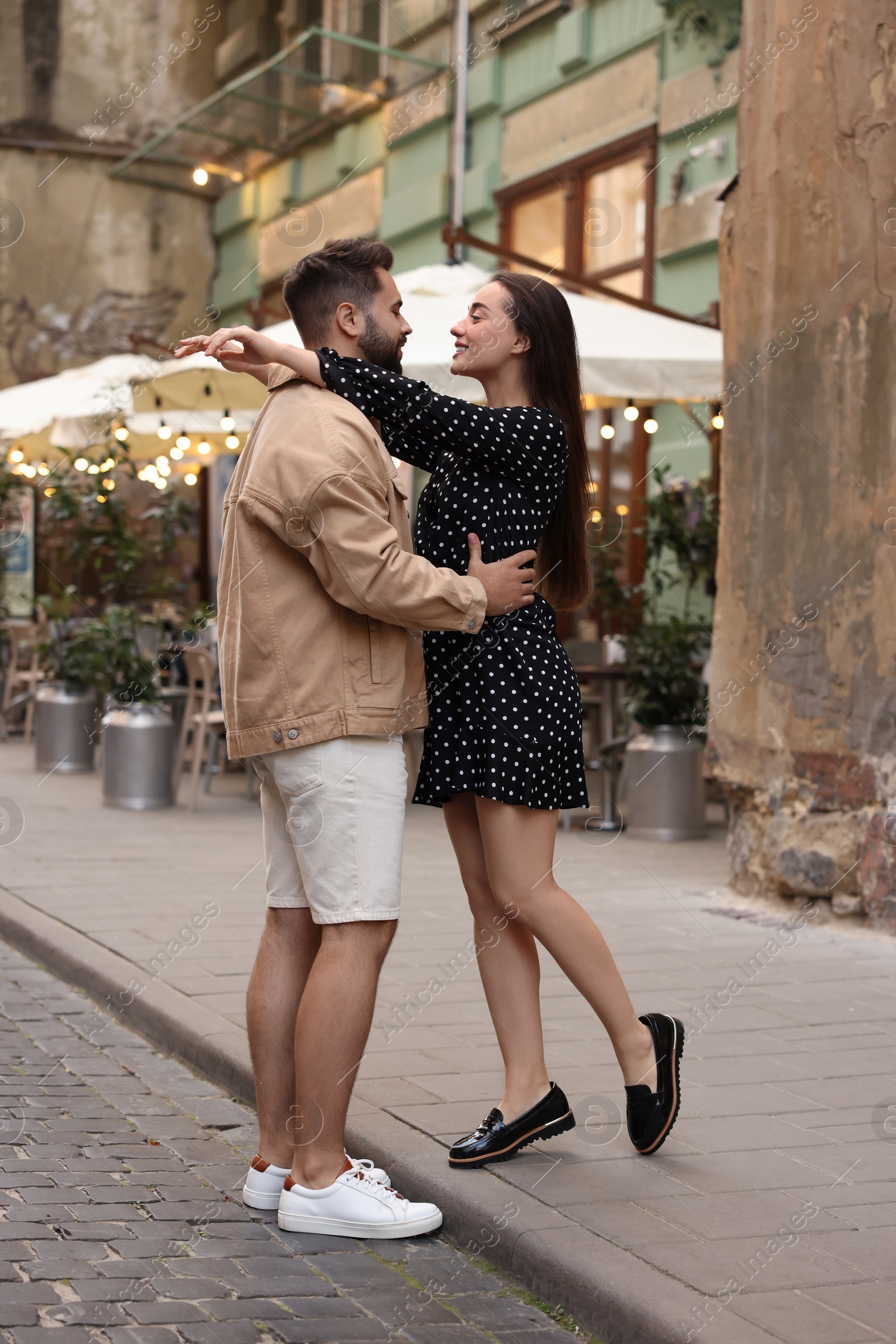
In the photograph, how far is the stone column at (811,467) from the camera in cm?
643

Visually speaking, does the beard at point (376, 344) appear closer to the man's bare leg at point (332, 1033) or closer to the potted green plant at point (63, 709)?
the man's bare leg at point (332, 1033)

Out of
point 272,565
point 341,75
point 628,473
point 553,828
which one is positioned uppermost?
point 341,75

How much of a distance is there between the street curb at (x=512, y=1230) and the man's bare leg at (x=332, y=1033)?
30 centimetres

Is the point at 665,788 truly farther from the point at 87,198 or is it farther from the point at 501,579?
the point at 87,198

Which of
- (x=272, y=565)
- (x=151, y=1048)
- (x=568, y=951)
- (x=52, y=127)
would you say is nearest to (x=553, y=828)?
(x=568, y=951)

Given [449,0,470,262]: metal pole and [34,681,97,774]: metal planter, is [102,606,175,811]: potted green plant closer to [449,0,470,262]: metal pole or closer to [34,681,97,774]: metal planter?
[34,681,97,774]: metal planter

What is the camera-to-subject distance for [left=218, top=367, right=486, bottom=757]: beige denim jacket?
3318mm

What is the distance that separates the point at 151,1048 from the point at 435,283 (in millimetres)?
6287

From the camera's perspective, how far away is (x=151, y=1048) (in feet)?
16.9

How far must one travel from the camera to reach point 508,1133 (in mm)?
3699

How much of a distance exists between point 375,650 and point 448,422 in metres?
0.51

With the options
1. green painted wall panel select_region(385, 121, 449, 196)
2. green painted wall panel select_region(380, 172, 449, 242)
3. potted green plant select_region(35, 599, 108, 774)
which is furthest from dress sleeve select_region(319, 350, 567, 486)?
green painted wall panel select_region(385, 121, 449, 196)

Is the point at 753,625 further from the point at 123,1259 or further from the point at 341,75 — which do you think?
the point at 341,75

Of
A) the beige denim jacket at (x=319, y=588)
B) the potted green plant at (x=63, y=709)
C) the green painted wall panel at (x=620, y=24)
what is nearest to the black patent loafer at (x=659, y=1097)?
the beige denim jacket at (x=319, y=588)
